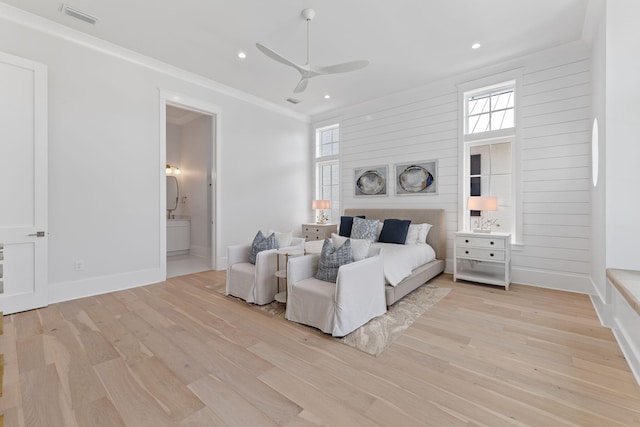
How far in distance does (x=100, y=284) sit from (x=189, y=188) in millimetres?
3660

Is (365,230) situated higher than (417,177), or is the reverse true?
(417,177)

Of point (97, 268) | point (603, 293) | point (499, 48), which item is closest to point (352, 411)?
point (603, 293)

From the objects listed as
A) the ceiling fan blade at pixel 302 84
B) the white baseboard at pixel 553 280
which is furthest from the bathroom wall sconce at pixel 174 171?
the white baseboard at pixel 553 280

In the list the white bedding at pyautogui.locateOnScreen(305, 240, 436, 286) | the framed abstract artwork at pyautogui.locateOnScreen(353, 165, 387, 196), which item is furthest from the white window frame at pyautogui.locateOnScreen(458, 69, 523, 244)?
the framed abstract artwork at pyautogui.locateOnScreen(353, 165, 387, 196)

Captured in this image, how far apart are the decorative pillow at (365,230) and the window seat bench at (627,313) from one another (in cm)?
268

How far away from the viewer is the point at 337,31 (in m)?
3.40

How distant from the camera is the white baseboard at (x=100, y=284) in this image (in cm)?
333

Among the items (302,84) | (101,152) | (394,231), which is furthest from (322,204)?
(101,152)

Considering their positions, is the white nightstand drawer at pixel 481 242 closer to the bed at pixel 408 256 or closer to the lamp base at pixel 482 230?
the lamp base at pixel 482 230

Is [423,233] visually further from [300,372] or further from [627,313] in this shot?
[300,372]

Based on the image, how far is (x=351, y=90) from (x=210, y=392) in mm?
4984

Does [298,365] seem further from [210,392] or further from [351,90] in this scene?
[351,90]

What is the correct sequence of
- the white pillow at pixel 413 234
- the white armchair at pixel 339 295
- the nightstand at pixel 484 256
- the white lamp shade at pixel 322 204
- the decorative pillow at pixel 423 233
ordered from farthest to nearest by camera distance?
the white lamp shade at pixel 322 204, the decorative pillow at pixel 423 233, the white pillow at pixel 413 234, the nightstand at pixel 484 256, the white armchair at pixel 339 295

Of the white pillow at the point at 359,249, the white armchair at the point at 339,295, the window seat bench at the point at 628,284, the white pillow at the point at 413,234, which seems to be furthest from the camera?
the white pillow at the point at 413,234
